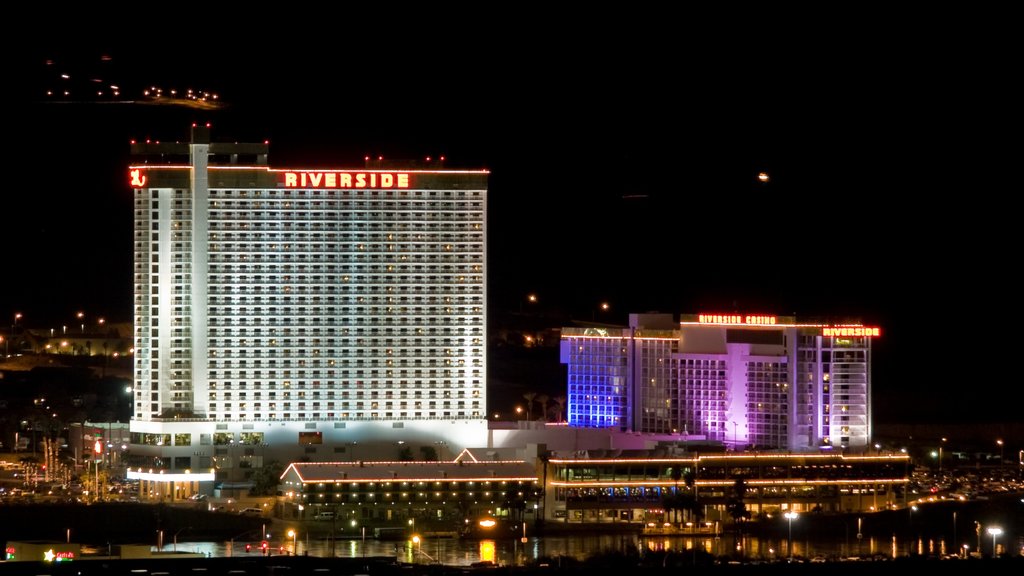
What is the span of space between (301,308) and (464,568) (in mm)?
31165

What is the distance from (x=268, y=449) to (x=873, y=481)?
108 ft

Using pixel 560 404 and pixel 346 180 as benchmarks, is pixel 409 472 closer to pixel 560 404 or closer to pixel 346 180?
pixel 346 180

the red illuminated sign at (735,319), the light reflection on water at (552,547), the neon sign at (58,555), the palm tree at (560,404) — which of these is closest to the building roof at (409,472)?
the light reflection on water at (552,547)

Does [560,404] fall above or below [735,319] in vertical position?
below

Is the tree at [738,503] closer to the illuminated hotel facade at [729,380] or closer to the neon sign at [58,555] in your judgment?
the illuminated hotel facade at [729,380]

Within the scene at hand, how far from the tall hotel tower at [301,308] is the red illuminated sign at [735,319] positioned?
12956 millimetres

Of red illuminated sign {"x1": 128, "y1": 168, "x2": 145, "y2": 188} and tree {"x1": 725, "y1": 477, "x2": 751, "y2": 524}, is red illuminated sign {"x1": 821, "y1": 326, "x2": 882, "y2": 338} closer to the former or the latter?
tree {"x1": 725, "y1": 477, "x2": 751, "y2": 524}

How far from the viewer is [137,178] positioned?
318 feet

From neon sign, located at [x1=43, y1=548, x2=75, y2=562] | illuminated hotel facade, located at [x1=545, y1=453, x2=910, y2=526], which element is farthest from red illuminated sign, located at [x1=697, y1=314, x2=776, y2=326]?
neon sign, located at [x1=43, y1=548, x2=75, y2=562]

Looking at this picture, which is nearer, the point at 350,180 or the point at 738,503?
the point at 738,503

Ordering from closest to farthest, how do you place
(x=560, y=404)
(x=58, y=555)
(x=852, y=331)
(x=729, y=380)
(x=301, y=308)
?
1. (x=58, y=555)
2. (x=852, y=331)
3. (x=301, y=308)
4. (x=729, y=380)
5. (x=560, y=404)

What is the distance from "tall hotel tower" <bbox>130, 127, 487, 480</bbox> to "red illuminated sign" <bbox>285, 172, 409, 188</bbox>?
0.26 ft

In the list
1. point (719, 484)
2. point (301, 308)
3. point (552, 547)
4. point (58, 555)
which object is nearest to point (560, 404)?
point (301, 308)

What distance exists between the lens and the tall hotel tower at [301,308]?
97438mm
